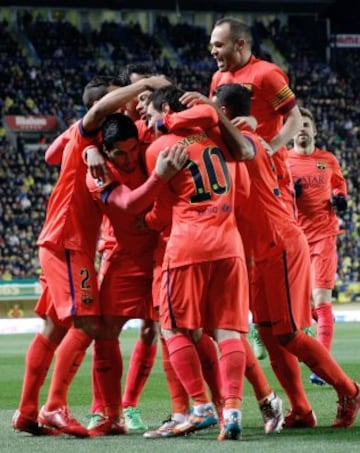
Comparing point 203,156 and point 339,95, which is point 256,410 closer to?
Answer: point 203,156

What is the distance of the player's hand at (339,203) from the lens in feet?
42.2

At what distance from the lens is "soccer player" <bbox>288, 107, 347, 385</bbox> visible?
12.9 meters

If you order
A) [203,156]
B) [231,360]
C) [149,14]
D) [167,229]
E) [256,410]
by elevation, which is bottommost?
[256,410]

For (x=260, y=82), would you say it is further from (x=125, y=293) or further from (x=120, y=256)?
(x=125, y=293)

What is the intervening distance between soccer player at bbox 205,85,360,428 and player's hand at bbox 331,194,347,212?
16.6ft

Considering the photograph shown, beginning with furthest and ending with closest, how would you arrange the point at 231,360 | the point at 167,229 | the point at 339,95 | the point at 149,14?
the point at 149,14, the point at 339,95, the point at 167,229, the point at 231,360

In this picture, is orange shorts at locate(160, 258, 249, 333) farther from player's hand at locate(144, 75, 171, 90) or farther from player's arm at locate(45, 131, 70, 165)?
player's arm at locate(45, 131, 70, 165)

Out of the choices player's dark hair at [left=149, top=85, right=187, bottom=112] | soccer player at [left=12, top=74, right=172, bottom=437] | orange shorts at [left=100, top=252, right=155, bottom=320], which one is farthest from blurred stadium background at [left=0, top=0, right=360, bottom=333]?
player's dark hair at [left=149, top=85, right=187, bottom=112]

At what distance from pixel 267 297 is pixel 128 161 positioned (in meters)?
1.27

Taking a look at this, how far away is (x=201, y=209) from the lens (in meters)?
7.04

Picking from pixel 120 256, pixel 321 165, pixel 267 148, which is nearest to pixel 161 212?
pixel 120 256

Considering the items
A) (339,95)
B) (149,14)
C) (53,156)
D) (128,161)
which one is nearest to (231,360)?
(128,161)

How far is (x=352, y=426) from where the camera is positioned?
7.66 metres

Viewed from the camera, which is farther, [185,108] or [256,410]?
[256,410]
